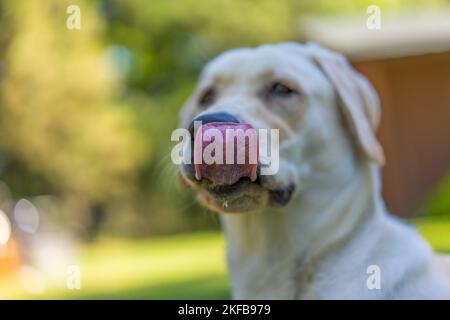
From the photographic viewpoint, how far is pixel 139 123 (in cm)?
1336

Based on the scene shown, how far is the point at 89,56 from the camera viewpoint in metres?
12.5

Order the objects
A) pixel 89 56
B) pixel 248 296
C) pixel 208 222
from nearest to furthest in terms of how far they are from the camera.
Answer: pixel 248 296 → pixel 208 222 → pixel 89 56

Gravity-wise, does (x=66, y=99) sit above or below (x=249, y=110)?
above

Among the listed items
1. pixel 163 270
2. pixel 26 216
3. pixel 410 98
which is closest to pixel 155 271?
pixel 163 270

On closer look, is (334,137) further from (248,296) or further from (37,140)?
(37,140)

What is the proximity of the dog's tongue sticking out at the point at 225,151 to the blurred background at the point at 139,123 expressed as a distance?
122 inches

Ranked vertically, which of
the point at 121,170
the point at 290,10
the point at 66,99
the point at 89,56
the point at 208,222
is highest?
the point at 290,10

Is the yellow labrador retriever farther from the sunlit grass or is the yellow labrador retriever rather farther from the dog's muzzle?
the sunlit grass

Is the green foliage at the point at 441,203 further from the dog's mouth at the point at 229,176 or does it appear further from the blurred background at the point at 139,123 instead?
the dog's mouth at the point at 229,176

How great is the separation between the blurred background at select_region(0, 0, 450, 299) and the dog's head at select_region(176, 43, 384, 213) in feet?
9.37

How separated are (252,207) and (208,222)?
9759 millimetres

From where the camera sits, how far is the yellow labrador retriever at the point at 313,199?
6.67 ft

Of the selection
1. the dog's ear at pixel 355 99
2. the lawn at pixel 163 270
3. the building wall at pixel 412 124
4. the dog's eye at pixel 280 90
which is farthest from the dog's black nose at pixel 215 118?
the building wall at pixel 412 124
